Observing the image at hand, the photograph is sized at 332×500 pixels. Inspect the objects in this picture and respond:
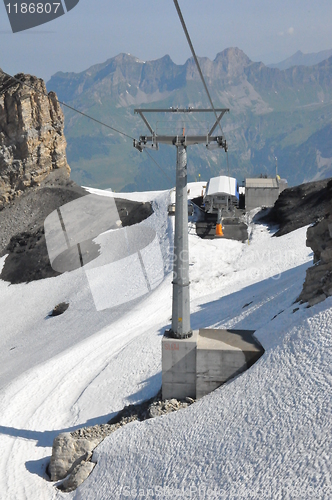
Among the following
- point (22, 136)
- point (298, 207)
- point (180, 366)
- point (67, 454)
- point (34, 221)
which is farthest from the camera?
point (22, 136)

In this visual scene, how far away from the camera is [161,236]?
48.9 m

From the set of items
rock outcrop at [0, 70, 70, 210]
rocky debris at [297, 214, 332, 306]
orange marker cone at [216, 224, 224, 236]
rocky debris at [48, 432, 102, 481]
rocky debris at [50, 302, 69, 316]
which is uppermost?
rock outcrop at [0, 70, 70, 210]

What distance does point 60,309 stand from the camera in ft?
138

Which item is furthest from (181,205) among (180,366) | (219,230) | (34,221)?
(34,221)

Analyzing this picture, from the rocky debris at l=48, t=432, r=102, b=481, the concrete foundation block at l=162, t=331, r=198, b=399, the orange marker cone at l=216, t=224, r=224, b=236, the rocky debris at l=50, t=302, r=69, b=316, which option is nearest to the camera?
the rocky debris at l=48, t=432, r=102, b=481

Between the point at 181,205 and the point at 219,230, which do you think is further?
the point at 219,230

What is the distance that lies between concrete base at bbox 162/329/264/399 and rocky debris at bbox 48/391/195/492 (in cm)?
54

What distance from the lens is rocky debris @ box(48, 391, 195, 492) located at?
57.5 feet

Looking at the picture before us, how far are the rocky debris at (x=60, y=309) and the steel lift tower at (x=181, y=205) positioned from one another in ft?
77.3

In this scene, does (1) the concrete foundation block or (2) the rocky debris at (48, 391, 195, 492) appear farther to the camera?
(1) the concrete foundation block

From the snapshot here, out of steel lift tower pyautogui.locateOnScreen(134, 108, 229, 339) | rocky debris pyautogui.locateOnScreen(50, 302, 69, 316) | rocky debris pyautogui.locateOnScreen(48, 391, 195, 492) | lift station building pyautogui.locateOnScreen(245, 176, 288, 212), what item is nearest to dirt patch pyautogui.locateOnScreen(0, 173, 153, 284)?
rocky debris pyautogui.locateOnScreen(50, 302, 69, 316)

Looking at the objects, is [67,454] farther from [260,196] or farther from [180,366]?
[260,196]

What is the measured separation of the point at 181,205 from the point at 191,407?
7.74 m

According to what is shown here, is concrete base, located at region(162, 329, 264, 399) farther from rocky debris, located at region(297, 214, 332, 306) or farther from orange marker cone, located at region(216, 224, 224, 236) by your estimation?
orange marker cone, located at region(216, 224, 224, 236)
